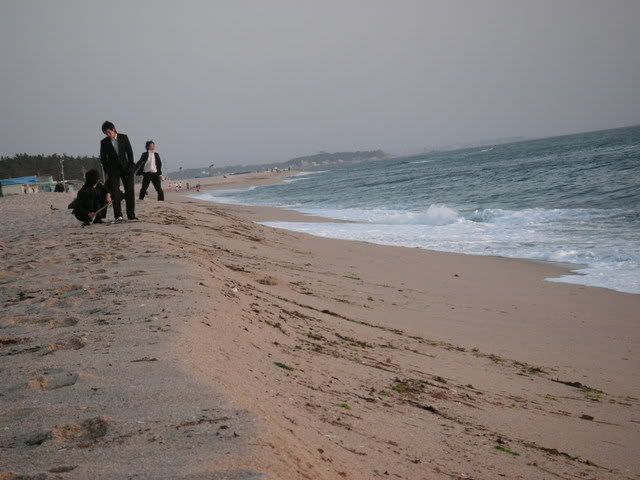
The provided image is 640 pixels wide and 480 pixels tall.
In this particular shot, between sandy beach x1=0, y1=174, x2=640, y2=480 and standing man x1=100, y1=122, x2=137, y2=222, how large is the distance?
1680 mm

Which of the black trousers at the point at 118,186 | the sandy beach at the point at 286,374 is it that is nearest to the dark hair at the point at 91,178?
the black trousers at the point at 118,186

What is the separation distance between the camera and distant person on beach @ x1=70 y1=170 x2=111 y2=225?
9.21 metres

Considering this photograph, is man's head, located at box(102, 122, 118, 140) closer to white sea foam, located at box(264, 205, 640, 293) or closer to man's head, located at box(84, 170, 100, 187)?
man's head, located at box(84, 170, 100, 187)

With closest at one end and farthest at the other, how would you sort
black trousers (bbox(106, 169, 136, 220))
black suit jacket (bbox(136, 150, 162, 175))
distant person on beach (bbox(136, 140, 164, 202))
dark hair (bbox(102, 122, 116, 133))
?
dark hair (bbox(102, 122, 116, 133))
black trousers (bbox(106, 169, 136, 220))
black suit jacket (bbox(136, 150, 162, 175))
distant person on beach (bbox(136, 140, 164, 202))

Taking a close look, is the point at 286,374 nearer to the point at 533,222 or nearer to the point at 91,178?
the point at 91,178

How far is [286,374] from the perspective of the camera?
3.28 metres

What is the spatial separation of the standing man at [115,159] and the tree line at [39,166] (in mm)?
46637

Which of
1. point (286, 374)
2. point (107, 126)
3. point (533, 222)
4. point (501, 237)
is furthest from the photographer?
point (533, 222)

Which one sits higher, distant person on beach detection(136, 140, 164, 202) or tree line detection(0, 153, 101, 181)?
tree line detection(0, 153, 101, 181)

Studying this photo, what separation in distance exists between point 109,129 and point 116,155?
0.46 m

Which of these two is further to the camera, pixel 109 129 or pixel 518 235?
pixel 518 235

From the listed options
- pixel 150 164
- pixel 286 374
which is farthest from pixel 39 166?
pixel 286 374

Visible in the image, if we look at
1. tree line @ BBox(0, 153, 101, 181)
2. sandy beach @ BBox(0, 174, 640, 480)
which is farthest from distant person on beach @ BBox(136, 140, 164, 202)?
tree line @ BBox(0, 153, 101, 181)

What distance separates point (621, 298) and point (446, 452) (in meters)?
6.11
